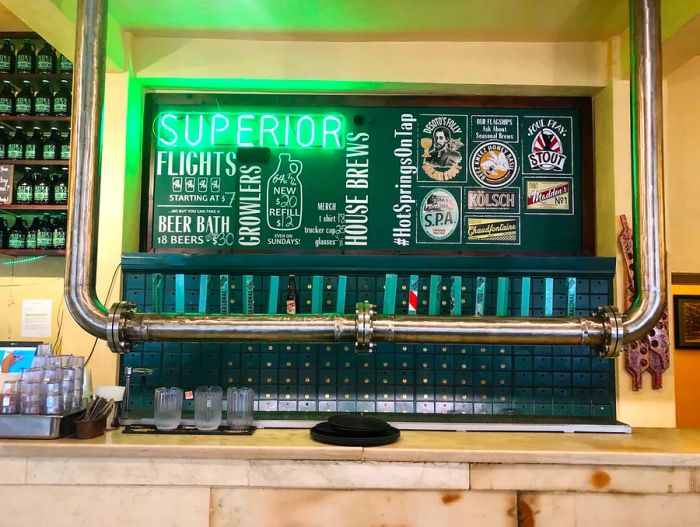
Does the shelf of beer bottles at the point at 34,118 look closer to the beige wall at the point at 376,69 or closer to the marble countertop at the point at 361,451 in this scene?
the beige wall at the point at 376,69

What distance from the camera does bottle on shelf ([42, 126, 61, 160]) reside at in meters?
3.26

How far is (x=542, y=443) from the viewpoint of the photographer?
2385mm

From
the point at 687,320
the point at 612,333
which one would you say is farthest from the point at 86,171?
the point at 687,320

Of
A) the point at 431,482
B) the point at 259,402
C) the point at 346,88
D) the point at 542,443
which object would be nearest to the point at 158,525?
the point at 259,402

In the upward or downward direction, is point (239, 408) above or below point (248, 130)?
below

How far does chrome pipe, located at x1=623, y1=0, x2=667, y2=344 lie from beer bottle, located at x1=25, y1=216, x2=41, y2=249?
10.2 ft

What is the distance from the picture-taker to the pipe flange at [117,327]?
2.47m

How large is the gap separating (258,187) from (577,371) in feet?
6.48

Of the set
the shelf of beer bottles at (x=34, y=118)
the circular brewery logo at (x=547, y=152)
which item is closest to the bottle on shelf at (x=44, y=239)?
the shelf of beer bottles at (x=34, y=118)

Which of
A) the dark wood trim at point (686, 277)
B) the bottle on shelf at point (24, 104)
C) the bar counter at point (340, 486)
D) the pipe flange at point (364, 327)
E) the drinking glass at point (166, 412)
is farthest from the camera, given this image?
the dark wood trim at point (686, 277)

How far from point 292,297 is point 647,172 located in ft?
5.77

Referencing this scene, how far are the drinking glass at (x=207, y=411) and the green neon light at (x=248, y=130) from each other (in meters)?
1.43

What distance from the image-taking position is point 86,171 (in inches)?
98.8

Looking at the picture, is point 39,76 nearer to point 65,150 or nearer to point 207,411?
point 65,150
